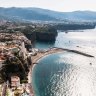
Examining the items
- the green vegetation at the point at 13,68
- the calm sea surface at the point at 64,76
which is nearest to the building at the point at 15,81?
the green vegetation at the point at 13,68

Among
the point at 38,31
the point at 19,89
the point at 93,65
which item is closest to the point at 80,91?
the point at 19,89

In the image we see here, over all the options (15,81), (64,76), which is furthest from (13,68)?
(64,76)

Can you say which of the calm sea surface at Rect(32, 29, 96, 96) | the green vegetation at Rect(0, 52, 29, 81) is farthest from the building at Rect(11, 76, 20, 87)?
the calm sea surface at Rect(32, 29, 96, 96)

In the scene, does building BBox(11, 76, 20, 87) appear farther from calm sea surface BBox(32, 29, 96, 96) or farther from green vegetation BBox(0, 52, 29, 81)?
calm sea surface BBox(32, 29, 96, 96)

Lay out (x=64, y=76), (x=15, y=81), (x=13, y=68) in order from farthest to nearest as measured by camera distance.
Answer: (x=64, y=76)
(x=13, y=68)
(x=15, y=81)

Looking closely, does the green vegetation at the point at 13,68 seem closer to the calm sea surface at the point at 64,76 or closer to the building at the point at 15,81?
the building at the point at 15,81

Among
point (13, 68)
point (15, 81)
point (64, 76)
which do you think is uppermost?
point (13, 68)

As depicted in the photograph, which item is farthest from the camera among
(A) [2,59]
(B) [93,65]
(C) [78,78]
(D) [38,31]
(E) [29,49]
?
(D) [38,31]

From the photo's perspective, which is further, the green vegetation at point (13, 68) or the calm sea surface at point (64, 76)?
the green vegetation at point (13, 68)

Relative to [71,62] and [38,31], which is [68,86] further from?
[38,31]

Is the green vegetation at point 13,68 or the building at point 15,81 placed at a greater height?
the green vegetation at point 13,68

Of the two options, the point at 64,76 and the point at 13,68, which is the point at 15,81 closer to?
the point at 13,68
